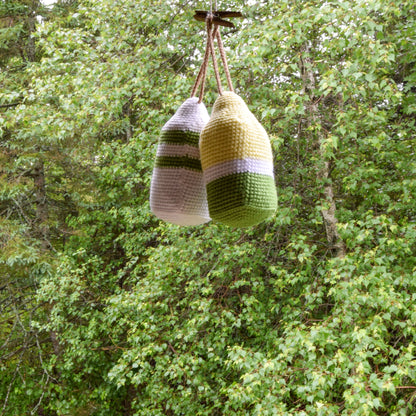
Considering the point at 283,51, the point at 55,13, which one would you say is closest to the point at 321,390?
the point at 283,51

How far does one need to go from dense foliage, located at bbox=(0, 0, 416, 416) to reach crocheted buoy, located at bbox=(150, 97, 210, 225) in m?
1.85

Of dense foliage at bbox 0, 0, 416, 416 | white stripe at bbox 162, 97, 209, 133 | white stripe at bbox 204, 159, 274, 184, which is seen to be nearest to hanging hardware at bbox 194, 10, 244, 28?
white stripe at bbox 162, 97, 209, 133

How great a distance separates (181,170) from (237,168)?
0.16 meters

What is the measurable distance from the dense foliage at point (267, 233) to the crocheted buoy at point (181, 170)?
185 cm

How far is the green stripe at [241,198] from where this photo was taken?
79 centimetres

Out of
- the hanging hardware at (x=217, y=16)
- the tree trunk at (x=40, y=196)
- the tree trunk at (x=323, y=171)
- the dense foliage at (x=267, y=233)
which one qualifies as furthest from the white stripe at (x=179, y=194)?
the tree trunk at (x=40, y=196)

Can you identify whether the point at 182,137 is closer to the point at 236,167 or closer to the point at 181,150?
the point at 181,150

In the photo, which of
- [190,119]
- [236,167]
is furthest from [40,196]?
[236,167]

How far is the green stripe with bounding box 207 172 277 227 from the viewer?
792 mm

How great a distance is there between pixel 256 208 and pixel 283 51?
2295mm

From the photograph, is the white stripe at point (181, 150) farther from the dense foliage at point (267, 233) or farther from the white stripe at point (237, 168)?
the dense foliage at point (267, 233)

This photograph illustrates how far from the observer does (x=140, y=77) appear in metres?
3.49

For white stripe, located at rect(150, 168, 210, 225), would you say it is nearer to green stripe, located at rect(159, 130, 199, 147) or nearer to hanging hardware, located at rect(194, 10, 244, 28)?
green stripe, located at rect(159, 130, 199, 147)

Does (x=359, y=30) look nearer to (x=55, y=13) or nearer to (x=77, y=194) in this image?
(x=77, y=194)
